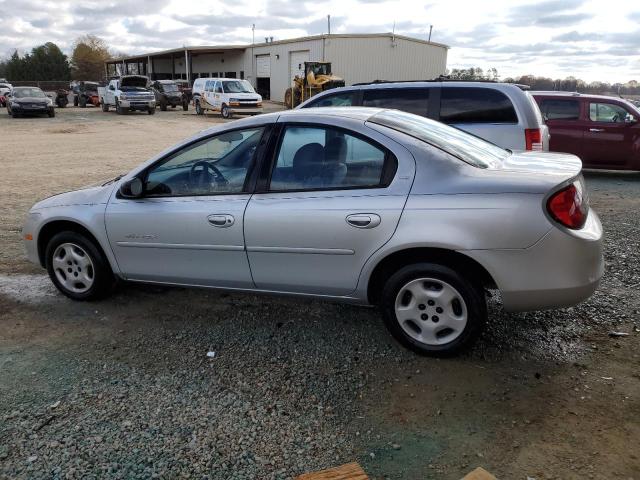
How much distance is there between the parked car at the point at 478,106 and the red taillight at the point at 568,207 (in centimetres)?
376

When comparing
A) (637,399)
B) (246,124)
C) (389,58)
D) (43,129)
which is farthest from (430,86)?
(389,58)

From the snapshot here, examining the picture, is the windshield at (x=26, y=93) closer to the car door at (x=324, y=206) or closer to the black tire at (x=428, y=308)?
the car door at (x=324, y=206)

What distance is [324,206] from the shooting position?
346 cm

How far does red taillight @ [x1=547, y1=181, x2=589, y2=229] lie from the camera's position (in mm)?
3086

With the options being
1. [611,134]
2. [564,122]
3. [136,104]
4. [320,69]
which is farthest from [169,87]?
[611,134]

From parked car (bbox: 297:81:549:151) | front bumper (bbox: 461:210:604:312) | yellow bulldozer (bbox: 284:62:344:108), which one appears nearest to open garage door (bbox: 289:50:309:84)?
yellow bulldozer (bbox: 284:62:344:108)

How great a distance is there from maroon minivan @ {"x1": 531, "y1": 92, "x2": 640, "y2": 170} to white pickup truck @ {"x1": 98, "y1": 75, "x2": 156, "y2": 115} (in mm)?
24882

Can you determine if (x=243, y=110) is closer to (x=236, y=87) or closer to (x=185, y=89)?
(x=236, y=87)

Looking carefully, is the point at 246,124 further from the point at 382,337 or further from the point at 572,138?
the point at 572,138

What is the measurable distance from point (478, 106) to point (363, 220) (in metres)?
4.55

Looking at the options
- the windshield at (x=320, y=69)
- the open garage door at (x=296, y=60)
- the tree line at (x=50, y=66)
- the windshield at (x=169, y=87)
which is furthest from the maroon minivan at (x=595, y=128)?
the tree line at (x=50, y=66)

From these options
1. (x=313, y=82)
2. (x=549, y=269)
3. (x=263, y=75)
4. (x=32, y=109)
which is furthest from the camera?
(x=263, y=75)

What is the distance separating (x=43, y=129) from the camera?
23234 mm

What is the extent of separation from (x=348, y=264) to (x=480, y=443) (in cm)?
132
